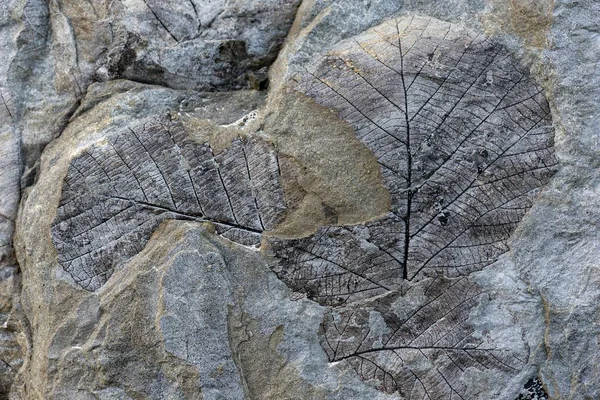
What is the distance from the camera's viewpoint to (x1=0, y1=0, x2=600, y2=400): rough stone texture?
1.78 m

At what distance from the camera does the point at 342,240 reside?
5.96ft

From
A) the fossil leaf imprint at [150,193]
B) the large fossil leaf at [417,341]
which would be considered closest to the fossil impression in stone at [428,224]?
the large fossil leaf at [417,341]

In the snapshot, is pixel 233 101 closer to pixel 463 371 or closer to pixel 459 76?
pixel 459 76

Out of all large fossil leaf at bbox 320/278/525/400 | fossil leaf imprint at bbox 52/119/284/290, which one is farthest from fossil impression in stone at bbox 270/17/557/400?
fossil leaf imprint at bbox 52/119/284/290

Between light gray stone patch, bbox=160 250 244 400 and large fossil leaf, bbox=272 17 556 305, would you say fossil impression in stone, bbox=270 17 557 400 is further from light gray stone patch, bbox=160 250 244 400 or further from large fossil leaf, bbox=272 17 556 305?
light gray stone patch, bbox=160 250 244 400

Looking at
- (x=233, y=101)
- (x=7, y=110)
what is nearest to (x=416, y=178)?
(x=233, y=101)

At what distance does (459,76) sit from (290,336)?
74 cm

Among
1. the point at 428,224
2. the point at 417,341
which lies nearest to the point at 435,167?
the point at 428,224

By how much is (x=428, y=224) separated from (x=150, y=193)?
0.68 m

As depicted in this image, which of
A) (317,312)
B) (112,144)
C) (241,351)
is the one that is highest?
(112,144)

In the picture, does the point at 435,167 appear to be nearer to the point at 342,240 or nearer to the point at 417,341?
the point at 342,240

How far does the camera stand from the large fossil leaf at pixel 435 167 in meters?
1.80

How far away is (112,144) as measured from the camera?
1.92 m

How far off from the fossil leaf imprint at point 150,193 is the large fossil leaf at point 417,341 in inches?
12.4
